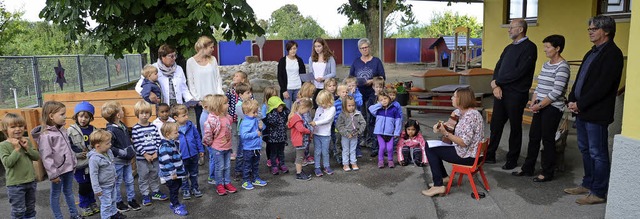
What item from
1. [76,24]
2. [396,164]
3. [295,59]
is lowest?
[396,164]

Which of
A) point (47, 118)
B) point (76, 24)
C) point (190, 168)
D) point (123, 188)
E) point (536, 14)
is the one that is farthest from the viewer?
point (536, 14)

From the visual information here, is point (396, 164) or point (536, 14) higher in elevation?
point (536, 14)

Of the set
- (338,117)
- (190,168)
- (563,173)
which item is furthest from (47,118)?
(563,173)

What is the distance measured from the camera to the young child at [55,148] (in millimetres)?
3947

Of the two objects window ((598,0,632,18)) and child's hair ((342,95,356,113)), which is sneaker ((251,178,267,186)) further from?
window ((598,0,632,18))

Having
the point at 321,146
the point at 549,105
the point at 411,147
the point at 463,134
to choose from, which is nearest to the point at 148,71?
the point at 321,146

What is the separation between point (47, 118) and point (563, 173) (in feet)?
17.8

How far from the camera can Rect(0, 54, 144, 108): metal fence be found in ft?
32.4

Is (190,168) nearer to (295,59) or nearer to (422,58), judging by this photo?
(295,59)

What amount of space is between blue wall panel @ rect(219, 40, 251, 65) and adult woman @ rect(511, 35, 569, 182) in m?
32.7

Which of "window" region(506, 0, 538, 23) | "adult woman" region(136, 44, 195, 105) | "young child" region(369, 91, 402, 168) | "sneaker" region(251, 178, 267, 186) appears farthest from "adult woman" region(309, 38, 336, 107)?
"window" region(506, 0, 538, 23)

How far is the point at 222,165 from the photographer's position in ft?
16.5

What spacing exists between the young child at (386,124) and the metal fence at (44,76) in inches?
201

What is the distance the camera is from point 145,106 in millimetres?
4555
